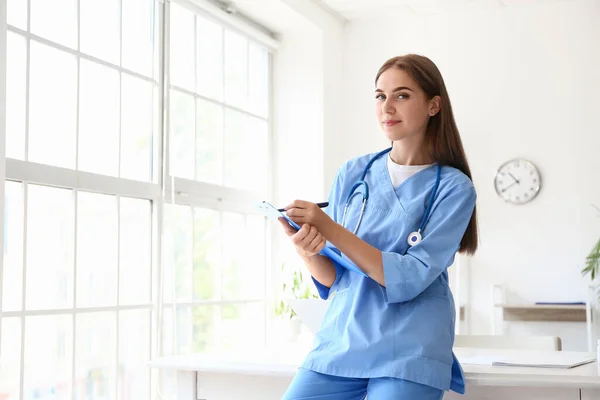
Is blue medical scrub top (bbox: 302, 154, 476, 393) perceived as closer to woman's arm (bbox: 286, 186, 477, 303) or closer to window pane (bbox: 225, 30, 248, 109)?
woman's arm (bbox: 286, 186, 477, 303)

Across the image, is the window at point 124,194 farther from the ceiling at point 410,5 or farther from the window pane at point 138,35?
the ceiling at point 410,5

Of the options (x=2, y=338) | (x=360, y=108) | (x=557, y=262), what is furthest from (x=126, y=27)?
(x=557, y=262)

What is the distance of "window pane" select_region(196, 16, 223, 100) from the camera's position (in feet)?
13.9

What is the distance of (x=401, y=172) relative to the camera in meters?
1.70

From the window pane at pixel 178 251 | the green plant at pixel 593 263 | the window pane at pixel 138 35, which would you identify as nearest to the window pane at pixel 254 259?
the window pane at pixel 178 251

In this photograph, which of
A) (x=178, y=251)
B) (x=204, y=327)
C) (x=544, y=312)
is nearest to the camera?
(x=178, y=251)

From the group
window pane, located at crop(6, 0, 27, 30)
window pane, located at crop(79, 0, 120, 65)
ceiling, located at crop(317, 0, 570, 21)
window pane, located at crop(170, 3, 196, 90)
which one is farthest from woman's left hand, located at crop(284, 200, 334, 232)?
ceiling, located at crop(317, 0, 570, 21)

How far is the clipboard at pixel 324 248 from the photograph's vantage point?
1.53m

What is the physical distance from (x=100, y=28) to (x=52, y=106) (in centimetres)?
49

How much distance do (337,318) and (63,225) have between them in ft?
5.74

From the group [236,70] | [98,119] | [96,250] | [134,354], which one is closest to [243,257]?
[236,70]

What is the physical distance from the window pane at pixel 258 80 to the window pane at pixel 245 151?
83mm

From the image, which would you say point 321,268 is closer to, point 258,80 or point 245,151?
point 245,151

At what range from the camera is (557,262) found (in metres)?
4.81
